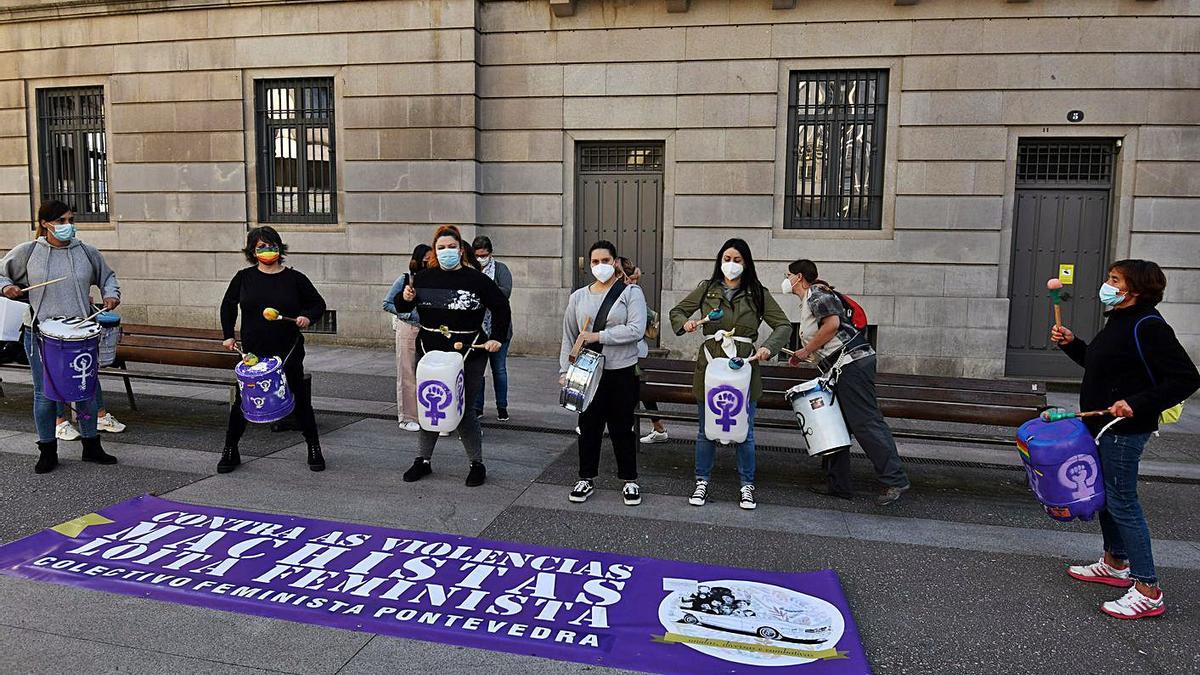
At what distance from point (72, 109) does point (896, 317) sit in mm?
14406

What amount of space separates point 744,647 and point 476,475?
9.59ft

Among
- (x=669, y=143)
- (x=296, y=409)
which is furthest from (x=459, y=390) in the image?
(x=669, y=143)

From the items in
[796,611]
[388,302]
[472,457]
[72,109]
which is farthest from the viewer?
[72,109]

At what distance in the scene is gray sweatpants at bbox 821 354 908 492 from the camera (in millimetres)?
5672

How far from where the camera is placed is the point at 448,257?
5.66m

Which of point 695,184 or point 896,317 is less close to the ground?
point 695,184

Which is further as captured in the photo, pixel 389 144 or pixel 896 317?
pixel 389 144

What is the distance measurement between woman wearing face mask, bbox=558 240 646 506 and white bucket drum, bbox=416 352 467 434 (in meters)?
0.77

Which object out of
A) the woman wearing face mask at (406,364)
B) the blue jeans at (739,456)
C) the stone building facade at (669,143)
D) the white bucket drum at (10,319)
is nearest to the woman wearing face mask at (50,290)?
the white bucket drum at (10,319)

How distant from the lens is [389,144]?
12250mm

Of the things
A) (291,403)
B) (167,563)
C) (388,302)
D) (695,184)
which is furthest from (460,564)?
(695,184)

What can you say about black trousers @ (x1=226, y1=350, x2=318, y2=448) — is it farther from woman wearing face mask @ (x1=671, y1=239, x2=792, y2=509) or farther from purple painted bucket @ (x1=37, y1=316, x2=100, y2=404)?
woman wearing face mask @ (x1=671, y1=239, x2=792, y2=509)

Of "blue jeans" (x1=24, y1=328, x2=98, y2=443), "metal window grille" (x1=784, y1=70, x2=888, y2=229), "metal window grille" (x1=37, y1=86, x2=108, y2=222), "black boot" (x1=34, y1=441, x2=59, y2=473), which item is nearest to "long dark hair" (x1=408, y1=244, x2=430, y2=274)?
"blue jeans" (x1=24, y1=328, x2=98, y2=443)

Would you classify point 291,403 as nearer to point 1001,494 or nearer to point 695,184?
point 1001,494
